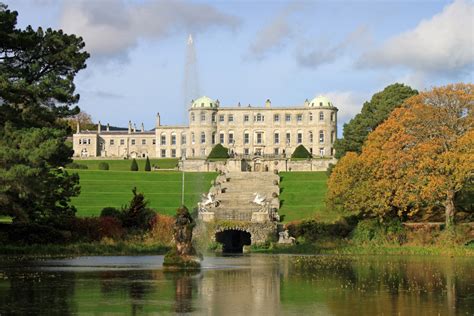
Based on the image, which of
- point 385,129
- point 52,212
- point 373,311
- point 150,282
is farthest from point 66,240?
point 373,311

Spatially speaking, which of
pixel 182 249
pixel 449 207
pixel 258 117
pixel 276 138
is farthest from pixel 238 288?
pixel 258 117

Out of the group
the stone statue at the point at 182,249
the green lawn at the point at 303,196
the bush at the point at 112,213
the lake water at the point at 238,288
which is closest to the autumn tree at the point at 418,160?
the green lawn at the point at 303,196

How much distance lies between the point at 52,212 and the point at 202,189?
3885 cm

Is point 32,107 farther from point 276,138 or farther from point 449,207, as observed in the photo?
point 276,138

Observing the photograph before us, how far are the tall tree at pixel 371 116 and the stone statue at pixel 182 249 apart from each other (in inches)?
1900

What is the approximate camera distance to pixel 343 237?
155ft

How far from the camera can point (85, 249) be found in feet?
125

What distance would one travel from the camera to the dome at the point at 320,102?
123750 millimetres

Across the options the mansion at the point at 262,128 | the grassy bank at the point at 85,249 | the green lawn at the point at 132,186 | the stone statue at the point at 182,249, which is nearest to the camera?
the stone statue at the point at 182,249

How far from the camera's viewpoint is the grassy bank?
36.0 metres

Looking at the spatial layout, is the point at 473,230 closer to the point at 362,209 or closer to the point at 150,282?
the point at 362,209

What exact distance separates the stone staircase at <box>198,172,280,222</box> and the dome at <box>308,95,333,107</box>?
146ft

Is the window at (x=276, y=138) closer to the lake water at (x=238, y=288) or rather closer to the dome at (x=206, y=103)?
the dome at (x=206, y=103)

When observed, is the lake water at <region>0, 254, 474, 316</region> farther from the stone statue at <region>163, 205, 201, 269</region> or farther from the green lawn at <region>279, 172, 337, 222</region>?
the green lawn at <region>279, 172, 337, 222</region>
